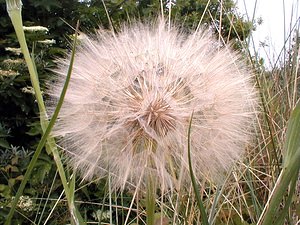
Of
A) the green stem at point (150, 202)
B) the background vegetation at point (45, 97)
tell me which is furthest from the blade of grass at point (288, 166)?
the background vegetation at point (45, 97)

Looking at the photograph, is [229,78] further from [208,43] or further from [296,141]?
[296,141]

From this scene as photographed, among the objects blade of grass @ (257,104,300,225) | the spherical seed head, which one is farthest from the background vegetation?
blade of grass @ (257,104,300,225)

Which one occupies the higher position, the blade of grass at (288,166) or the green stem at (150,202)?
the blade of grass at (288,166)

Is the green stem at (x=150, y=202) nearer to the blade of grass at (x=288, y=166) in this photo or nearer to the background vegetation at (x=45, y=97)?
the blade of grass at (x=288, y=166)

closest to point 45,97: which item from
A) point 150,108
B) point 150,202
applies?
point 150,108

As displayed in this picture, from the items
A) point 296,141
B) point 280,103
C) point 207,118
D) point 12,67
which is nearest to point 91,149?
point 207,118

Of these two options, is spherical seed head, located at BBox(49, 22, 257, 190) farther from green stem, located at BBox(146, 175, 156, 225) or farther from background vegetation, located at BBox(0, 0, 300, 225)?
background vegetation, located at BBox(0, 0, 300, 225)

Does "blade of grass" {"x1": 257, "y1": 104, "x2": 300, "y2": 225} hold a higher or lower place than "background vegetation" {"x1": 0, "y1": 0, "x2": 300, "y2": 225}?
higher

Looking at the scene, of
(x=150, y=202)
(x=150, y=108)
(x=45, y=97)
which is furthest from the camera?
(x=45, y=97)

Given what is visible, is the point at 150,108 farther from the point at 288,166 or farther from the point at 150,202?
the point at 288,166
